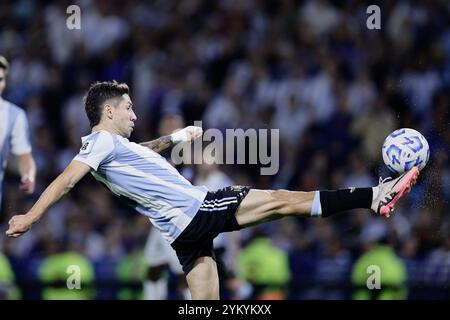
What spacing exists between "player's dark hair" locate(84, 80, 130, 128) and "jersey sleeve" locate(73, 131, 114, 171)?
0.80 feet

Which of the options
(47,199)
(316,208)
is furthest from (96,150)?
(316,208)

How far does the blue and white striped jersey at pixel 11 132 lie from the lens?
9278 mm

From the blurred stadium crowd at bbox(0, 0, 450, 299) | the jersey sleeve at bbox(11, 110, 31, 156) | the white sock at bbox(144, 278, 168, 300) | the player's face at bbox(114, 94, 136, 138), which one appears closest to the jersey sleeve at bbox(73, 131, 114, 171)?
the player's face at bbox(114, 94, 136, 138)

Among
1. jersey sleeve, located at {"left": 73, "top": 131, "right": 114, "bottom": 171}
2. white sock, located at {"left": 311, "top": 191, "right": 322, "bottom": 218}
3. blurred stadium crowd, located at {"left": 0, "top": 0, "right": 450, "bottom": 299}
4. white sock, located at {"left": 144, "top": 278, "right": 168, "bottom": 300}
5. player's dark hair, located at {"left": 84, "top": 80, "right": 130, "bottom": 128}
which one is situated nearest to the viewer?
jersey sleeve, located at {"left": 73, "top": 131, "right": 114, "bottom": 171}

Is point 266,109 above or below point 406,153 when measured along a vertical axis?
above

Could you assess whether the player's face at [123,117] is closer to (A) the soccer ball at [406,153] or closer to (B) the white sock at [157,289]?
(A) the soccer ball at [406,153]

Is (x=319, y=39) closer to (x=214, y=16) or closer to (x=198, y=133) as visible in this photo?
(x=214, y=16)

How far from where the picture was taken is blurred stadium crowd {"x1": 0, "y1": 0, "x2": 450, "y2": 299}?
11547 millimetres

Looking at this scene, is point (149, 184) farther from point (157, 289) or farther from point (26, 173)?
point (157, 289)

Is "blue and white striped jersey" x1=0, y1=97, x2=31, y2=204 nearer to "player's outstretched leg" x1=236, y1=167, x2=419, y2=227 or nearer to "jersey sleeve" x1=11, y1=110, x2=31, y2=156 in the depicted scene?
"jersey sleeve" x1=11, y1=110, x2=31, y2=156

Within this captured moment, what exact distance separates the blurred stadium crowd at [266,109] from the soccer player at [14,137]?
1.80 metres

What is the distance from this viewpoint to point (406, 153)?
24.9 ft

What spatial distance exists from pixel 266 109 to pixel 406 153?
612 centimetres

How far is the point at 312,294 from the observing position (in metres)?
11.3
